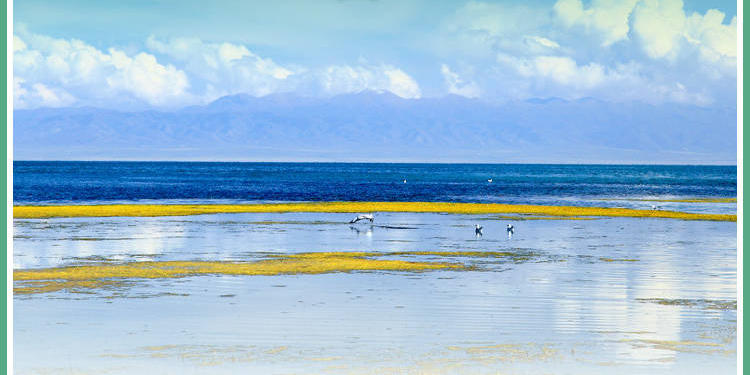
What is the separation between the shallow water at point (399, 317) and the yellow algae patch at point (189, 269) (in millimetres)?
937

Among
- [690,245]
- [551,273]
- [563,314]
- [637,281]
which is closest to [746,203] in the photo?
[563,314]

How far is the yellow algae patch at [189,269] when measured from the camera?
77.1 feet

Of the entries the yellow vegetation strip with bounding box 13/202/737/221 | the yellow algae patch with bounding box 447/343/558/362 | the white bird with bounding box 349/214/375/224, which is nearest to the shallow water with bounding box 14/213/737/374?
the yellow algae patch with bounding box 447/343/558/362

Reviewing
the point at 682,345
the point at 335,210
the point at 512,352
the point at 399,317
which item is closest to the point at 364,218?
the point at 335,210

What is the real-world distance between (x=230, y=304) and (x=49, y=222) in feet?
92.0

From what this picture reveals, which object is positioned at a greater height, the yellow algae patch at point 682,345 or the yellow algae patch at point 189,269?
the yellow algae patch at point 189,269

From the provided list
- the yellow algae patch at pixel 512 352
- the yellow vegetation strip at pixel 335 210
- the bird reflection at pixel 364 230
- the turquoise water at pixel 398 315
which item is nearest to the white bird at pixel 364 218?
the bird reflection at pixel 364 230

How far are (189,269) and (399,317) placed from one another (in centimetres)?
904

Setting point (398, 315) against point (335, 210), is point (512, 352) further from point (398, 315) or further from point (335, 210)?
point (335, 210)

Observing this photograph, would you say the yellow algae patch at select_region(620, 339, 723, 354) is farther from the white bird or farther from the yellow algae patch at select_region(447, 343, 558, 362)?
the white bird

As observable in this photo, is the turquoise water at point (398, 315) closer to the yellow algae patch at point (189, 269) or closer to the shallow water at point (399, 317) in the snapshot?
the shallow water at point (399, 317)

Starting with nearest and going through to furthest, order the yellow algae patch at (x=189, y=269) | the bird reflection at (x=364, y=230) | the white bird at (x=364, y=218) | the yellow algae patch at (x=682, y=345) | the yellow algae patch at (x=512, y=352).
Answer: the yellow algae patch at (x=512, y=352)
the yellow algae patch at (x=682, y=345)
the yellow algae patch at (x=189, y=269)
the bird reflection at (x=364, y=230)
the white bird at (x=364, y=218)

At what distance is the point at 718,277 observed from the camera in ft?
81.2

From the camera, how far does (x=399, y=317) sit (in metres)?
18.8
